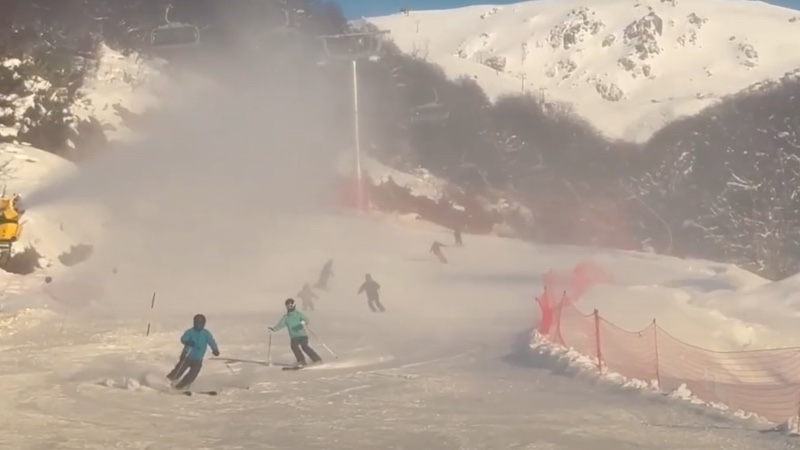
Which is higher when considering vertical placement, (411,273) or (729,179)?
(729,179)

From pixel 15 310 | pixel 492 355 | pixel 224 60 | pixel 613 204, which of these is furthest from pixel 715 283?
Result: pixel 224 60

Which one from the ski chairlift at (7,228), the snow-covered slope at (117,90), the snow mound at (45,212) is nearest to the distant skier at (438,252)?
A: the snow mound at (45,212)

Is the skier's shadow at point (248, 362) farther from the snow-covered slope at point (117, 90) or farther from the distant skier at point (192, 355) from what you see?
the snow-covered slope at point (117, 90)

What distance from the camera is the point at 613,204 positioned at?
289 feet

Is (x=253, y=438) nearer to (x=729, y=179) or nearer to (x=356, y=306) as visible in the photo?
(x=356, y=306)

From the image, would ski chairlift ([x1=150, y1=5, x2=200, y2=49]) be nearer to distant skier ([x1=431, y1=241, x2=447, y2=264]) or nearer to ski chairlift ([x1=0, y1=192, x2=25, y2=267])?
ski chairlift ([x1=0, y1=192, x2=25, y2=267])

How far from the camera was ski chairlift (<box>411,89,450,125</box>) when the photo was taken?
3445 inches

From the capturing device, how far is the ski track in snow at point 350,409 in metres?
11.0

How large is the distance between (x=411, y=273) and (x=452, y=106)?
5812 centimetres

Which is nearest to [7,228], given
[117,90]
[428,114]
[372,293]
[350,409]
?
[372,293]

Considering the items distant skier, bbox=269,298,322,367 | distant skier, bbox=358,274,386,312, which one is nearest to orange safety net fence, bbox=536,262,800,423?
distant skier, bbox=269,298,322,367

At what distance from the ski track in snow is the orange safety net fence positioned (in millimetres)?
1579

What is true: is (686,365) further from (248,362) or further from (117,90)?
(117,90)

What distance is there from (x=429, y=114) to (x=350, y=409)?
77192 mm
